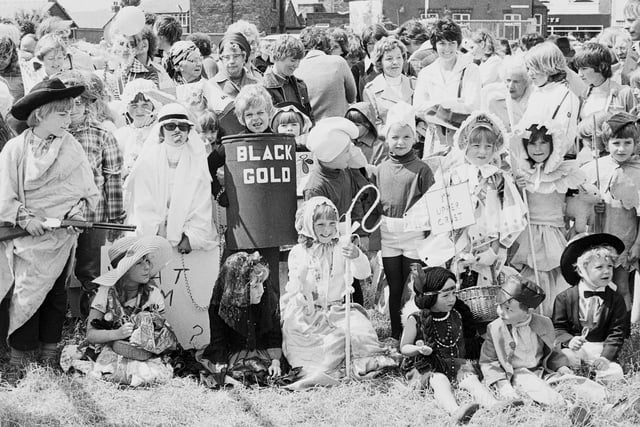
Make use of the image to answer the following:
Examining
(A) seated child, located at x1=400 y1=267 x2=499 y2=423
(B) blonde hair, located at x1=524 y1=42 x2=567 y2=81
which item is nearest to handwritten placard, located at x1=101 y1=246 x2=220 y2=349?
(A) seated child, located at x1=400 y1=267 x2=499 y2=423

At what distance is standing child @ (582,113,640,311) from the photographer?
6371 mm

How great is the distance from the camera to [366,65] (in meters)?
10.5

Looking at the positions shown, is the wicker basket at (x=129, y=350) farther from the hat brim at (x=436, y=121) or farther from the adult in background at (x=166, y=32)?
the adult in background at (x=166, y=32)

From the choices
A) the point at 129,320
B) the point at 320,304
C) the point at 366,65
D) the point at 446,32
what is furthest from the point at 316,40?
the point at 129,320

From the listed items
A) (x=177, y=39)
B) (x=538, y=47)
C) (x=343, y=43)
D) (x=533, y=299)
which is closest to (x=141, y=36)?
(x=177, y=39)

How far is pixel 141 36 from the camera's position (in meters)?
8.62

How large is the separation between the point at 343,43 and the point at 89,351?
213 inches

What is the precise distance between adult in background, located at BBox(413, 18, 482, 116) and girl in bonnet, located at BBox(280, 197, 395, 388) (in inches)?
87.6

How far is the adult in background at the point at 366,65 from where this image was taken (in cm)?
1000

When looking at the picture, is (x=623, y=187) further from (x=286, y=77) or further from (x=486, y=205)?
(x=286, y=77)

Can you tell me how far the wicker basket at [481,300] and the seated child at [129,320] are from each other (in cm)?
187

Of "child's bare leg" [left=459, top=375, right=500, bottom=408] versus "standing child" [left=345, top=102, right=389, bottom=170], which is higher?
"standing child" [left=345, top=102, right=389, bottom=170]

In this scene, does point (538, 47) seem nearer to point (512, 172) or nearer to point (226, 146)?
point (512, 172)

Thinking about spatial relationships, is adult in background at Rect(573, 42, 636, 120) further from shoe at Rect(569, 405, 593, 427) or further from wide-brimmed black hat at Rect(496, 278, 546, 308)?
shoe at Rect(569, 405, 593, 427)
